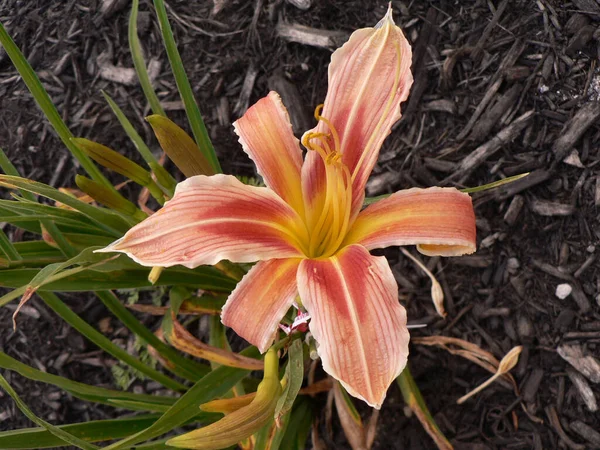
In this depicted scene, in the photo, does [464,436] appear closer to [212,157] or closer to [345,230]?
[345,230]

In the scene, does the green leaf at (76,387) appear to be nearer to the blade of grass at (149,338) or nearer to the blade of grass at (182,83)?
the blade of grass at (149,338)

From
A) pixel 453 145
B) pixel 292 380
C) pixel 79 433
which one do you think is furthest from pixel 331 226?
pixel 453 145

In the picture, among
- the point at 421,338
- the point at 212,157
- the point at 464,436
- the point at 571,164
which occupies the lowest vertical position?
the point at 464,436

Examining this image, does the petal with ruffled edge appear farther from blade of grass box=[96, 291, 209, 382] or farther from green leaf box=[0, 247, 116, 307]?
Answer: blade of grass box=[96, 291, 209, 382]

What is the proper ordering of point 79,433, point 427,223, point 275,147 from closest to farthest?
1. point 427,223
2. point 275,147
3. point 79,433

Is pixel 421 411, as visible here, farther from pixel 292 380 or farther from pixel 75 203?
pixel 75 203

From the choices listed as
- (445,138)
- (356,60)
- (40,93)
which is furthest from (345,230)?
(445,138)
